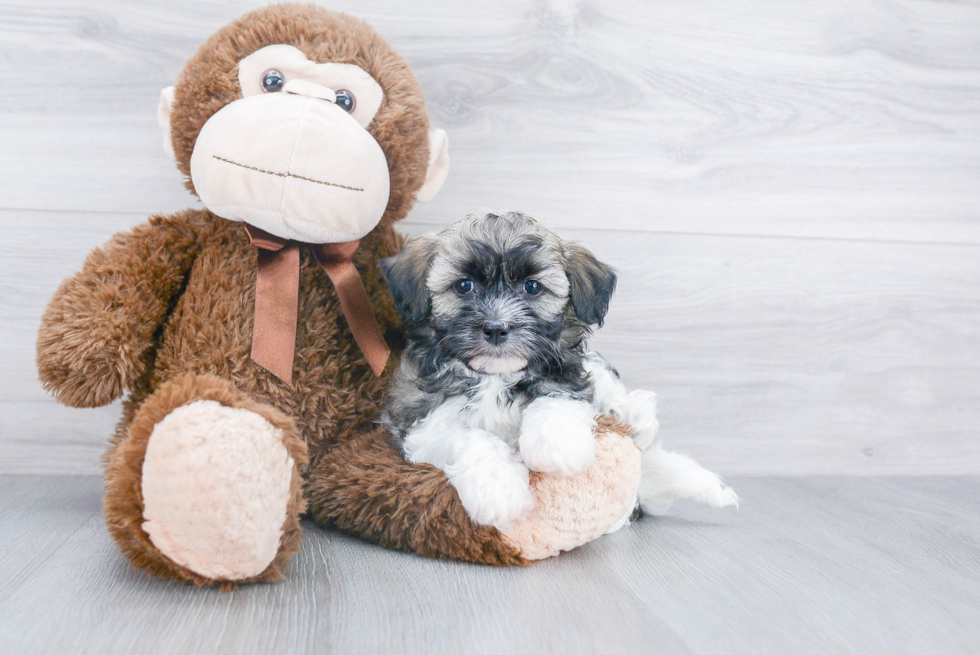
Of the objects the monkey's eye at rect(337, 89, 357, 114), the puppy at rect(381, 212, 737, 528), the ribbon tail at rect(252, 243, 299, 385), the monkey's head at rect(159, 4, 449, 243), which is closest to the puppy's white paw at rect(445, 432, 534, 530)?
the puppy at rect(381, 212, 737, 528)

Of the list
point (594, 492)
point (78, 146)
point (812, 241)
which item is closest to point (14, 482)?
point (78, 146)

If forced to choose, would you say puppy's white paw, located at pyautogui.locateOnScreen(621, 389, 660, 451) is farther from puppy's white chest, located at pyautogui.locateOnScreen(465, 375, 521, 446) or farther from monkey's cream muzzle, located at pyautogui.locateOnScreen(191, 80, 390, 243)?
monkey's cream muzzle, located at pyautogui.locateOnScreen(191, 80, 390, 243)

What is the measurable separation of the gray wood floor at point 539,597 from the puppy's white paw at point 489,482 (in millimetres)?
136

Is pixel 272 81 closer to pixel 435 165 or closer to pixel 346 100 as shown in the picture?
pixel 346 100

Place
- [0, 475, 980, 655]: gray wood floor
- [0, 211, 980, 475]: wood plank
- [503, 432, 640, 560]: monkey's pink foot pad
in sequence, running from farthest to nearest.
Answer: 1. [0, 211, 980, 475]: wood plank
2. [503, 432, 640, 560]: monkey's pink foot pad
3. [0, 475, 980, 655]: gray wood floor

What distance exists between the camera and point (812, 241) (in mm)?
2299

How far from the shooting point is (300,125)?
4.79 ft

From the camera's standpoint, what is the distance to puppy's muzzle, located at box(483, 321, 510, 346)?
1408 mm

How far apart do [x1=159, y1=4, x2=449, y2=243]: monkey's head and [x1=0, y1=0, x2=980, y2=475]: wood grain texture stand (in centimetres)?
46

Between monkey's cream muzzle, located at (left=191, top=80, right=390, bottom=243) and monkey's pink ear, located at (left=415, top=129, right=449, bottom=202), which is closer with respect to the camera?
monkey's cream muzzle, located at (left=191, top=80, right=390, bottom=243)

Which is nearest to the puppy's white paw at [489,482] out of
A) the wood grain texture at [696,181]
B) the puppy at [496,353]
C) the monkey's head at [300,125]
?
the puppy at [496,353]

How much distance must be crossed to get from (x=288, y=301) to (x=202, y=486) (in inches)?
20.6

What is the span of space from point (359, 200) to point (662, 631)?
3.37 feet

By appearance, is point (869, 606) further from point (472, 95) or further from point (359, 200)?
point (472, 95)
